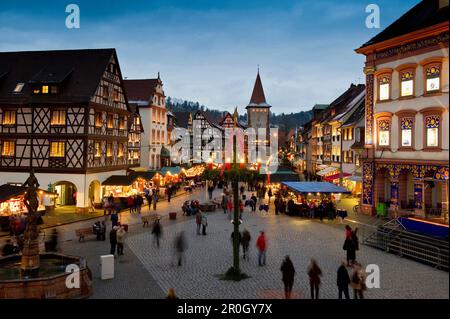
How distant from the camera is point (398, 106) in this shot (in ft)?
92.5

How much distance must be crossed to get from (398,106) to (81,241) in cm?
2203

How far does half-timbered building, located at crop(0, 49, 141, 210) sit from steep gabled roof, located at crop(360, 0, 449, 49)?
862 inches

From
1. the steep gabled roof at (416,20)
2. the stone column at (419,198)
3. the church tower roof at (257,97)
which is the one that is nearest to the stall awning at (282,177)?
the stone column at (419,198)

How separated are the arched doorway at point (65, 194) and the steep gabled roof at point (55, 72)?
7.39m

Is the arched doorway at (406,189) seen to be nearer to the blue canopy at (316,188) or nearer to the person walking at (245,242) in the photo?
the blue canopy at (316,188)

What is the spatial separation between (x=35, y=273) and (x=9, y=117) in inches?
901

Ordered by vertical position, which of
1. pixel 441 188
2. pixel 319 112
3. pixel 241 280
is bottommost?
pixel 241 280

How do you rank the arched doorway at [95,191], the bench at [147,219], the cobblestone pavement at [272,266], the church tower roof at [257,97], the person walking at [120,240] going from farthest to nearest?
the church tower roof at [257,97] → the arched doorway at [95,191] → the bench at [147,219] → the person walking at [120,240] → the cobblestone pavement at [272,266]

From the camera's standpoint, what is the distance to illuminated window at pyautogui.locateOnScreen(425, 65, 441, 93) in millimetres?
24953

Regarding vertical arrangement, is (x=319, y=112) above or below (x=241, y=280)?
above

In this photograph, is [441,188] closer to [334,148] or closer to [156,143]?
[334,148]

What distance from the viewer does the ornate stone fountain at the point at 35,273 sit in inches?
504

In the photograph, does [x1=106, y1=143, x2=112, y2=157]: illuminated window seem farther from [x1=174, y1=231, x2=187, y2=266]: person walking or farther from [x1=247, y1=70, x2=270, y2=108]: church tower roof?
[x1=247, y1=70, x2=270, y2=108]: church tower roof

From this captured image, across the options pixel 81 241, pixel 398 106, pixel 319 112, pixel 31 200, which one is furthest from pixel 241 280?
pixel 319 112
